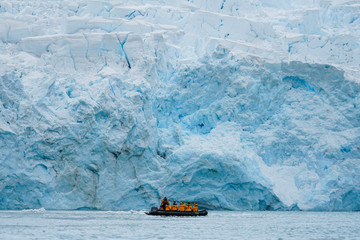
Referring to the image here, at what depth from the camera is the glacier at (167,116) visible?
20641 mm

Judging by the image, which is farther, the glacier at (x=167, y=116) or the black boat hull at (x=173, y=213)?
the glacier at (x=167, y=116)

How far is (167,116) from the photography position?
23.0 m

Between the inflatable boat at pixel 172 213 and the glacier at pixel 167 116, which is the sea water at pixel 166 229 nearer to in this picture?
the inflatable boat at pixel 172 213

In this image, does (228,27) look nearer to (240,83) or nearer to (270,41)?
(270,41)

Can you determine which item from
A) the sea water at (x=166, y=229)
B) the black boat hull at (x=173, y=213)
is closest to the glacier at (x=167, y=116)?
the black boat hull at (x=173, y=213)

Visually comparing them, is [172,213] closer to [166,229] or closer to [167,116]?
→ [167,116]

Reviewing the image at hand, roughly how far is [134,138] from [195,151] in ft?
7.11

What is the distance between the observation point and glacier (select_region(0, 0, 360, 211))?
67.7 ft

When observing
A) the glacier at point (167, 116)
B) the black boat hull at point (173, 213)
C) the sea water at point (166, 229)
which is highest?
the glacier at point (167, 116)

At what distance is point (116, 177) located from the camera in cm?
2112

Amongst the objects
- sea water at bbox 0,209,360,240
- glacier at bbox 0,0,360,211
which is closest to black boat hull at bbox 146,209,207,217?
glacier at bbox 0,0,360,211

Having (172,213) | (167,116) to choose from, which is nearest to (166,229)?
(172,213)

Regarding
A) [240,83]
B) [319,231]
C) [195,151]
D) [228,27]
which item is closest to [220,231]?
[319,231]

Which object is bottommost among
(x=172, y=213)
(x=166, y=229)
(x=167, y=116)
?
(x=166, y=229)
